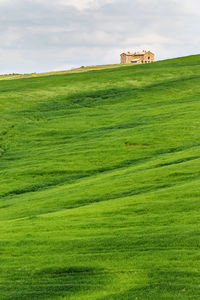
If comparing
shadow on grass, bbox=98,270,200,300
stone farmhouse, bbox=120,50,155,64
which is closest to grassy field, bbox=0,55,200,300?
shadow on grass, bbox=98,270,200,300

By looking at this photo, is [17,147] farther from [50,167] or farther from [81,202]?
[81,202]

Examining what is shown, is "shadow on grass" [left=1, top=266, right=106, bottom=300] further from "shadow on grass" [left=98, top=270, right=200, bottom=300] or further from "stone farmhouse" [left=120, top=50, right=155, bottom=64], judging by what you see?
"stone farmhouse" [left=120, top=50, right=155, bottom=64]

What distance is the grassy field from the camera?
1814 centimetres

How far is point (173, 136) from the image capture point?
4547 centimetres

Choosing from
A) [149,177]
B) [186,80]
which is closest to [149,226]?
[149,177]

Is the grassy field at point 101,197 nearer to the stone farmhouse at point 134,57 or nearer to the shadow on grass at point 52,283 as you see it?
the shadow on grass at point 52,283

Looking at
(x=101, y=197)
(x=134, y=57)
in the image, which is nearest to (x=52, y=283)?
(x=101, y=197)

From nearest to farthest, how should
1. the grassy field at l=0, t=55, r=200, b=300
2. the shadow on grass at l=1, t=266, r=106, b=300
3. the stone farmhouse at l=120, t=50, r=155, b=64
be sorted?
the shadow on grass at l=1, t=266, r=106, b=300
the grassy field at l=0, t=55, r=200, b=300
the stone farmhouse at l=120, t=50, r=155, b=64

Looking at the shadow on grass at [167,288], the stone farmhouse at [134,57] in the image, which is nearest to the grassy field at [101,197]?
the shadow on grass at [167,288]

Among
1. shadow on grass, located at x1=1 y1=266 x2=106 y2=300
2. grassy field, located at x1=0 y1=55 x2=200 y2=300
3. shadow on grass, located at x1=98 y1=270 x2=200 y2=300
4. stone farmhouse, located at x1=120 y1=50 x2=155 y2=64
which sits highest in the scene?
stone farmhouse, located at x1=120 y1=50 x2=155 y2=64

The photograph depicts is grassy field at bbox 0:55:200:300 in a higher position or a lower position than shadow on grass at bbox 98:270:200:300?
higher

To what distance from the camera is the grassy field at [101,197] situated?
18.1 m

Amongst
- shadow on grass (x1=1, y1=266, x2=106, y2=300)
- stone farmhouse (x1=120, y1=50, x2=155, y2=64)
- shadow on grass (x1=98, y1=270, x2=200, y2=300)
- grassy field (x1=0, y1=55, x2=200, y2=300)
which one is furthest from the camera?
stone farmhouse (x1=120, y1=50, x2=155, y2=64)

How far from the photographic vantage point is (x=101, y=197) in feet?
97.1
